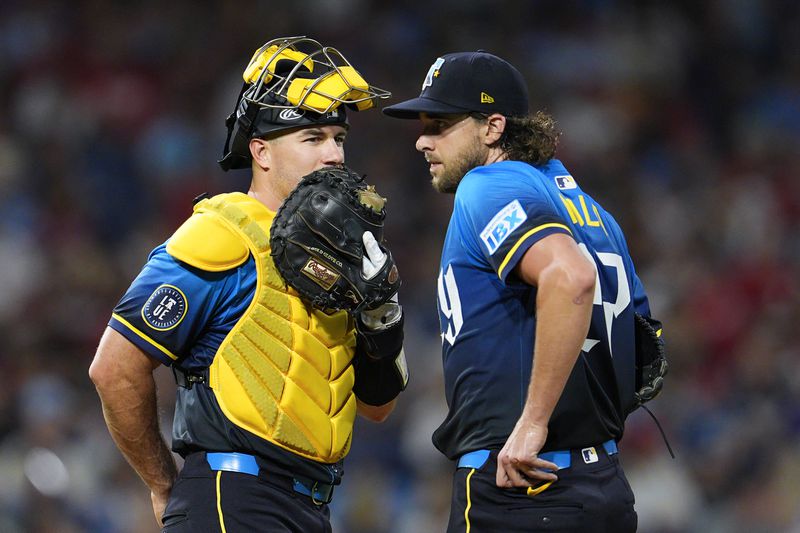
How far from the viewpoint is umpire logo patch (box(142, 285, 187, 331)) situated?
2998 mm

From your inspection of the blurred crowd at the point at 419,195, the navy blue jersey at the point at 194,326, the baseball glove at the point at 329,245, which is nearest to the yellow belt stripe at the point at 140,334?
the navy blue jersey at the point at 194,326

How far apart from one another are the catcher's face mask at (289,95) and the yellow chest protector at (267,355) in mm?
284

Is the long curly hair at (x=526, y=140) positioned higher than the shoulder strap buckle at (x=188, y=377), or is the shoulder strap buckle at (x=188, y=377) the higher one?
the long curly hair at (x=526, y=140)

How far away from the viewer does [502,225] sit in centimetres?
307

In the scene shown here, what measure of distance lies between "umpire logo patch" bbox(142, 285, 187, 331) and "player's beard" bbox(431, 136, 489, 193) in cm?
95

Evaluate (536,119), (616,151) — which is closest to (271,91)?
(536,119)

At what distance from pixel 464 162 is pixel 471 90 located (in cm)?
22

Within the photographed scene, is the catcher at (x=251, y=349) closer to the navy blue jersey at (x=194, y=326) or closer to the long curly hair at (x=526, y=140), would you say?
the navy blue jersey at (x=194, y=326)

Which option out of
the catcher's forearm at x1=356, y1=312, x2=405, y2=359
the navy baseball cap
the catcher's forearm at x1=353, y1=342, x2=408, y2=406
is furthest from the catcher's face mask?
the catcher's forearm at x1=353, y1=342, x2=408, y2=406

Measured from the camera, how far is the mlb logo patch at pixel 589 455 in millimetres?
3196

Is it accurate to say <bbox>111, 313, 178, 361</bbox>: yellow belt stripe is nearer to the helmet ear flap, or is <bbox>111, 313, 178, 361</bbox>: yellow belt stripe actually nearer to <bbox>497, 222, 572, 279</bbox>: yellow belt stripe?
the helmet ear flap

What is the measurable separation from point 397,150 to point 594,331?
5.41 metres

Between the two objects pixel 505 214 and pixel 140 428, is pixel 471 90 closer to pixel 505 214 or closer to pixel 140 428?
pixel 505 214

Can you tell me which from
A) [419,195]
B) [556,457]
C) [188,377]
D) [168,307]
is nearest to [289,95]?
[168,307]
